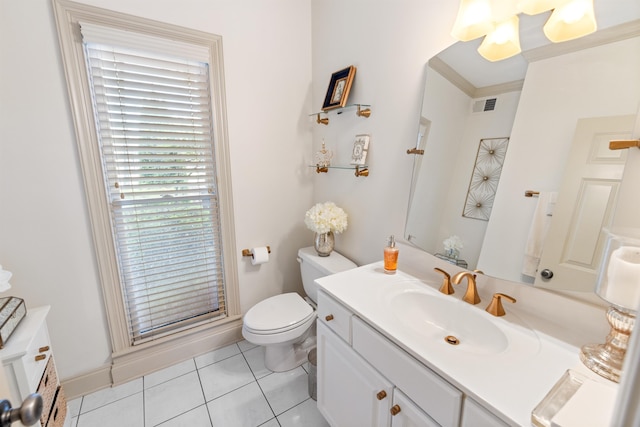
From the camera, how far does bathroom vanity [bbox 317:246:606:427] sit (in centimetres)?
69

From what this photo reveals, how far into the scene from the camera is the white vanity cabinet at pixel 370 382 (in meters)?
0.76

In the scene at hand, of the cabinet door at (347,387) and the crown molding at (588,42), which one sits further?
the cabinet door at (347,387)

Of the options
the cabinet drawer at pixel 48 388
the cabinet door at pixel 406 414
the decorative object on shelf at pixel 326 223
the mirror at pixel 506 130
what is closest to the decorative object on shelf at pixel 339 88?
the mirror at pixel 506 130

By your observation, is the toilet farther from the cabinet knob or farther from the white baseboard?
the cabinet knob

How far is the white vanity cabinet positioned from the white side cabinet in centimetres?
114

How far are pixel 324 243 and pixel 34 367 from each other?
147 centimetres

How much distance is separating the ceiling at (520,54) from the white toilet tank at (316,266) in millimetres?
1163

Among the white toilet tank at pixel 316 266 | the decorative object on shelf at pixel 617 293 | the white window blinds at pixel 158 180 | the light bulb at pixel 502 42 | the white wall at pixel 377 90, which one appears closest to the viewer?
the decorative object on shelf at pixel 617 293

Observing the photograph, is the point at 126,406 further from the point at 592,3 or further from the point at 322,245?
the point at 592,3

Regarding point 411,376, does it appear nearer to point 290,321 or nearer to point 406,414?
point 406,414

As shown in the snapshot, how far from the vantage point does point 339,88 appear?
5.47 ft

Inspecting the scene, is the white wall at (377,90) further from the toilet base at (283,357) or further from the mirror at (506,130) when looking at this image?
the toilet base at (283,357)

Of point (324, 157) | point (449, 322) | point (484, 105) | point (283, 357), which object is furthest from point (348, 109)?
point (283, 357)

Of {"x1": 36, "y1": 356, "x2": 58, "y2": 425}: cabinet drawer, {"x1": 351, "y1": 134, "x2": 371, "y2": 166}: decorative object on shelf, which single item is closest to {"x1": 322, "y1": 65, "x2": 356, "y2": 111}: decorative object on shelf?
{"x1": 351, "y1": 134, "x2": 371, "y2": 166}: decorative object on shelf
